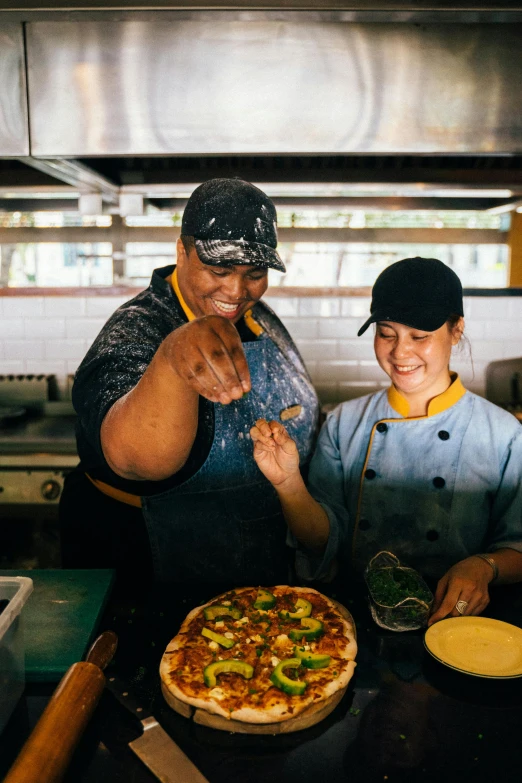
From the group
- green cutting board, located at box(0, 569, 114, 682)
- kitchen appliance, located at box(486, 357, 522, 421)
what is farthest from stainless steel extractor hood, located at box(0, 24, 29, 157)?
kitchen appliance, located at box(486, 357, 522, 421)

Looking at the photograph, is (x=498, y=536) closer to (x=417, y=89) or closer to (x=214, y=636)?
(x=214, y=636)

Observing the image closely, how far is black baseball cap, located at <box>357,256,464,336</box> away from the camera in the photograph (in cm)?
169

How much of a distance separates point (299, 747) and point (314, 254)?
2.97 m

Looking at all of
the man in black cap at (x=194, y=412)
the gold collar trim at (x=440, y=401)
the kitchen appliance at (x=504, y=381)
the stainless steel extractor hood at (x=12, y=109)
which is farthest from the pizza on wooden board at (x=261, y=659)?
the kitchen appliance at (x=504, y=381)

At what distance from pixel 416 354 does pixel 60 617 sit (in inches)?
45.3

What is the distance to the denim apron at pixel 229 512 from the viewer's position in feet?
6.37

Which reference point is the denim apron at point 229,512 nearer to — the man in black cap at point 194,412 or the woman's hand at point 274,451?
the man in black cap at point 194,412

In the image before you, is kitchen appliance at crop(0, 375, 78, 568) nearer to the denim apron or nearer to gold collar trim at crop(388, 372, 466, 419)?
the denim apron

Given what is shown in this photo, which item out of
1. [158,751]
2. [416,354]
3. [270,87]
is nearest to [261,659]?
[158,751]

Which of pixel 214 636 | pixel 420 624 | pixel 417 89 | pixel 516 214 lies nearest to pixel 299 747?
pixel 214 636

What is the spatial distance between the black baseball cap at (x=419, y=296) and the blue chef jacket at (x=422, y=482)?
26 centimetres

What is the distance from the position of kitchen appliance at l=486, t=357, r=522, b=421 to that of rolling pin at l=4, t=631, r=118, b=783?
299 cm

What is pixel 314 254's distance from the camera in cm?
365

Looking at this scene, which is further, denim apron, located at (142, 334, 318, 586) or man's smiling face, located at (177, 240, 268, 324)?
denim apron, located at (142, 334, 318, 586)
